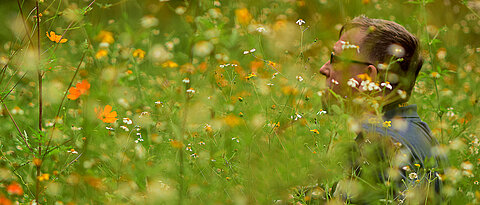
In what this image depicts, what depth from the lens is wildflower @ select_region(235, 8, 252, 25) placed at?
1832 millimetres

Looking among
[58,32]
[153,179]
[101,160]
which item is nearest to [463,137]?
[153,179]

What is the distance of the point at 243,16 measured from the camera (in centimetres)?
186

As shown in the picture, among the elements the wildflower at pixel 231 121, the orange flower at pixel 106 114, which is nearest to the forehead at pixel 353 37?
the wildflower at pixel 231 121

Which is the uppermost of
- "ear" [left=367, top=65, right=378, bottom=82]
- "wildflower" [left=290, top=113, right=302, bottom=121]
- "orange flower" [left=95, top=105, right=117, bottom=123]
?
"ear" [left=367, top=65, right=378, bottom=82]

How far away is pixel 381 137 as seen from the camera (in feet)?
3.95

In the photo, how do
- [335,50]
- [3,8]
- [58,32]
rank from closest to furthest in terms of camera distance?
1. [335,50]
2. [58,32]
3. [3,8]

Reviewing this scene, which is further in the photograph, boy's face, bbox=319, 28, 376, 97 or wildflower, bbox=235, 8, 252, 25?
wildflower, bbox=235, 8, 252, 25

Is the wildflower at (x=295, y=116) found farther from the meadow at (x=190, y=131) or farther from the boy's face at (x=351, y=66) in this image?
the boy's face at (x=351, y=66)

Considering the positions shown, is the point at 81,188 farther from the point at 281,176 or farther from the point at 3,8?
the point at 3,8

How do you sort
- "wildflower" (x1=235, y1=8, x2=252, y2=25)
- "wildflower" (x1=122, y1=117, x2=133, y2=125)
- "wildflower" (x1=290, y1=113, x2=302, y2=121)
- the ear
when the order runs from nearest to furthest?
the ear, "wildflower" (x1=290, y1=113, x2=302, y2=121), "wildflower" (x1=122, y1=117, x2=133, y2=125), "wildflower" (x1=235, y1=8, x2=252, y2=25)

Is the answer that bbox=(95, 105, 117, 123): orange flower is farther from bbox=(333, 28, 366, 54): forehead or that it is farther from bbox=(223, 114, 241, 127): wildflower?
bbox=(333, 28, 366, 54): forehead

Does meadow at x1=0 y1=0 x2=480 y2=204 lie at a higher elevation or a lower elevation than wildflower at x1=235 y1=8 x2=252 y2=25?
lower

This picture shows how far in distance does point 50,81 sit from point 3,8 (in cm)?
196

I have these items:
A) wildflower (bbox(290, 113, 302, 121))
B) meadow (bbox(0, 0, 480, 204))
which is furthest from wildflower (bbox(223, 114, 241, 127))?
wildflower (bbox(290, 113, 302, 121))
